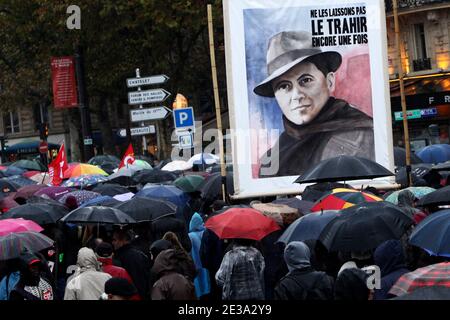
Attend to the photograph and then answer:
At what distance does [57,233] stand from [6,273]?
2988mm

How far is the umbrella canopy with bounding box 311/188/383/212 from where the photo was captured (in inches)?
441

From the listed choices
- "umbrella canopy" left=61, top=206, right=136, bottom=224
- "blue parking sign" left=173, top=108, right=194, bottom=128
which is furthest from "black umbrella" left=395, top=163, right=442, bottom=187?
"blue parking sign" left=173, top=108, right=194, bottom=128

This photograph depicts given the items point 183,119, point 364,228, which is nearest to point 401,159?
point 183,119

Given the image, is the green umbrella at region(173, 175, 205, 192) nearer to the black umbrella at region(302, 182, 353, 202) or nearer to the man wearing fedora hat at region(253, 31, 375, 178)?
the man wearing fedora hat at region(253, 31, 375, 178)

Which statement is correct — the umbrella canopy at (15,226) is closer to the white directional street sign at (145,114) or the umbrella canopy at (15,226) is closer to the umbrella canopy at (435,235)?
the umbrella canopy at (435,235)

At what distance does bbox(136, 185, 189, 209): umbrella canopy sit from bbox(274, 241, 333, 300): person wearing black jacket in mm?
7131

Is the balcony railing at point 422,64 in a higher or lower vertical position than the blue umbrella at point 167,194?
higher

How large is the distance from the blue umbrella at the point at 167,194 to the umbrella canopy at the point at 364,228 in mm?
5890

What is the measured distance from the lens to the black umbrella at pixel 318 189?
530 inches

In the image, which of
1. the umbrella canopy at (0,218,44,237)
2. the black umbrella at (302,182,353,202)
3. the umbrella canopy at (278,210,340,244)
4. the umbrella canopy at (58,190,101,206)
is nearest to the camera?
the umbrella canopy at (278,210,340,244)

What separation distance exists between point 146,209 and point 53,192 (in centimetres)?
464

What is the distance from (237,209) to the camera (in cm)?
1069

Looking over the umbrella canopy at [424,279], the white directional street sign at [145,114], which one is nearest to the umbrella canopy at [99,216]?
the umbrella canopy at [424,279]
